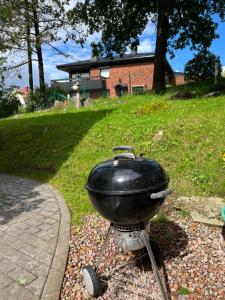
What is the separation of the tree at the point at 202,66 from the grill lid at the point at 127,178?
1852cm

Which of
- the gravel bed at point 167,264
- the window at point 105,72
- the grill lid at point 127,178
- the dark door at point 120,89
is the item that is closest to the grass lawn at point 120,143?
the gravel bed at point 167,264

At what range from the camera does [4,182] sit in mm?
7426

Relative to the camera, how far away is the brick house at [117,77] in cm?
3819

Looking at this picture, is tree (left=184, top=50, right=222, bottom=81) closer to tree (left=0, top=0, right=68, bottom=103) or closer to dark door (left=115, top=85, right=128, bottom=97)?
tree (left=0, top=0, right=68, bottom=103)

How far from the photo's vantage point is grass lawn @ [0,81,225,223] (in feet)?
18.2

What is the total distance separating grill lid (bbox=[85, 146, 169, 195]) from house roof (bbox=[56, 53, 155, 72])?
115 feet

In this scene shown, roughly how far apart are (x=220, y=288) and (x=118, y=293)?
0.97 metres

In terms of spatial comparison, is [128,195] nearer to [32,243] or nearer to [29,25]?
[32,243]

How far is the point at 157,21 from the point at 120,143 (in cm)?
1110

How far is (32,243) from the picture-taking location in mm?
4141

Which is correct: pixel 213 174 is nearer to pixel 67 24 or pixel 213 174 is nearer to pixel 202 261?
pixel 202 261

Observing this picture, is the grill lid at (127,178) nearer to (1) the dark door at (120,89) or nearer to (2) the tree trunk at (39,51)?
(2) the tree trunk at (39,51)

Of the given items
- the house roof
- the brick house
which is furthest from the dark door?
the house roof

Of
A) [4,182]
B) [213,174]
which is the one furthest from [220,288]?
[4,182]
